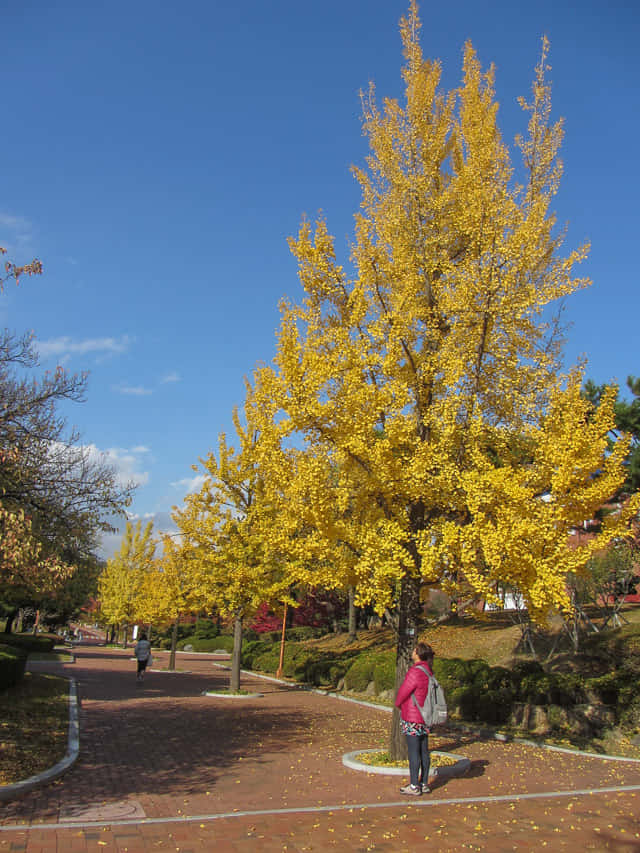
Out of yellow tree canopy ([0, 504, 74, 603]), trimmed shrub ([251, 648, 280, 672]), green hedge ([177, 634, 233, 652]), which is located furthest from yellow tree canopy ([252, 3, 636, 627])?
green hedge ([177, 634, 233, 652])

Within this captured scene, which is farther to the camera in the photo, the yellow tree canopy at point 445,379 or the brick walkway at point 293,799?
the yellow tree canopy at point 445,379

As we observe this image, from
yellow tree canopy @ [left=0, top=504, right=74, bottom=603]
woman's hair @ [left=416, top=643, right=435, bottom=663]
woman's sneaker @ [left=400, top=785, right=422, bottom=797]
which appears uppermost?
yellow tree canopy @ [left=0, top=504, right=74, bottom=603]

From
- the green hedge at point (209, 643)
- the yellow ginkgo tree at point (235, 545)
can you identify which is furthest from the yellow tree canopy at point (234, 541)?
the green hedge at point (209, 643)

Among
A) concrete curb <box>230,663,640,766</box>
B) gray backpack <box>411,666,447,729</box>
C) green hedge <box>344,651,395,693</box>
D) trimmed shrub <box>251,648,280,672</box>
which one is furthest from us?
trimmed shrub <box>251,648,280,672</box>

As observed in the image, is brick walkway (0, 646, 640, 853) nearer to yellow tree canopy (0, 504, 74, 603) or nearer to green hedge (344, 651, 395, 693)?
yellow tree canopy (0, 504, 74, 603)

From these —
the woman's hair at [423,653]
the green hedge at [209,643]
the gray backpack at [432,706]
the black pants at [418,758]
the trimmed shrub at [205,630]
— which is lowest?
the green hedge at [209,643]

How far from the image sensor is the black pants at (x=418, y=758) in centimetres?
705

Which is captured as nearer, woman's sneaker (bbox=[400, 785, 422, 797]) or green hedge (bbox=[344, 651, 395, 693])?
woman's sneaker (bbox=[400, 785, 422, 797])

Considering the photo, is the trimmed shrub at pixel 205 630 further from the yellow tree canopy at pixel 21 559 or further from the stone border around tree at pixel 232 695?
the yellow tree canopy at pixel 21 559

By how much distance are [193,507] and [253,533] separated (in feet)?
6.06

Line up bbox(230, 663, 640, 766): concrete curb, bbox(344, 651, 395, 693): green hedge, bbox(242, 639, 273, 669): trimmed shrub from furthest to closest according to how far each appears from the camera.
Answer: bbox(242, 639, 273, 669): trimmed shrub < bbox(344, 651, 395, 693): green hedge < bbox(230, 663, 640, 766): concrete curb

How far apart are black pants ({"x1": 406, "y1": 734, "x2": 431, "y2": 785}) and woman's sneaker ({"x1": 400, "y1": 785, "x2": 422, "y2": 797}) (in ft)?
0.14

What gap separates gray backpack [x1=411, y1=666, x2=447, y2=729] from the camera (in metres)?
7.22

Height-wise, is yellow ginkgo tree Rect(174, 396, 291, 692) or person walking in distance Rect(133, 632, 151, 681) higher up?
yellow ginkgo tree Rect(174, 396, 291, 692)
